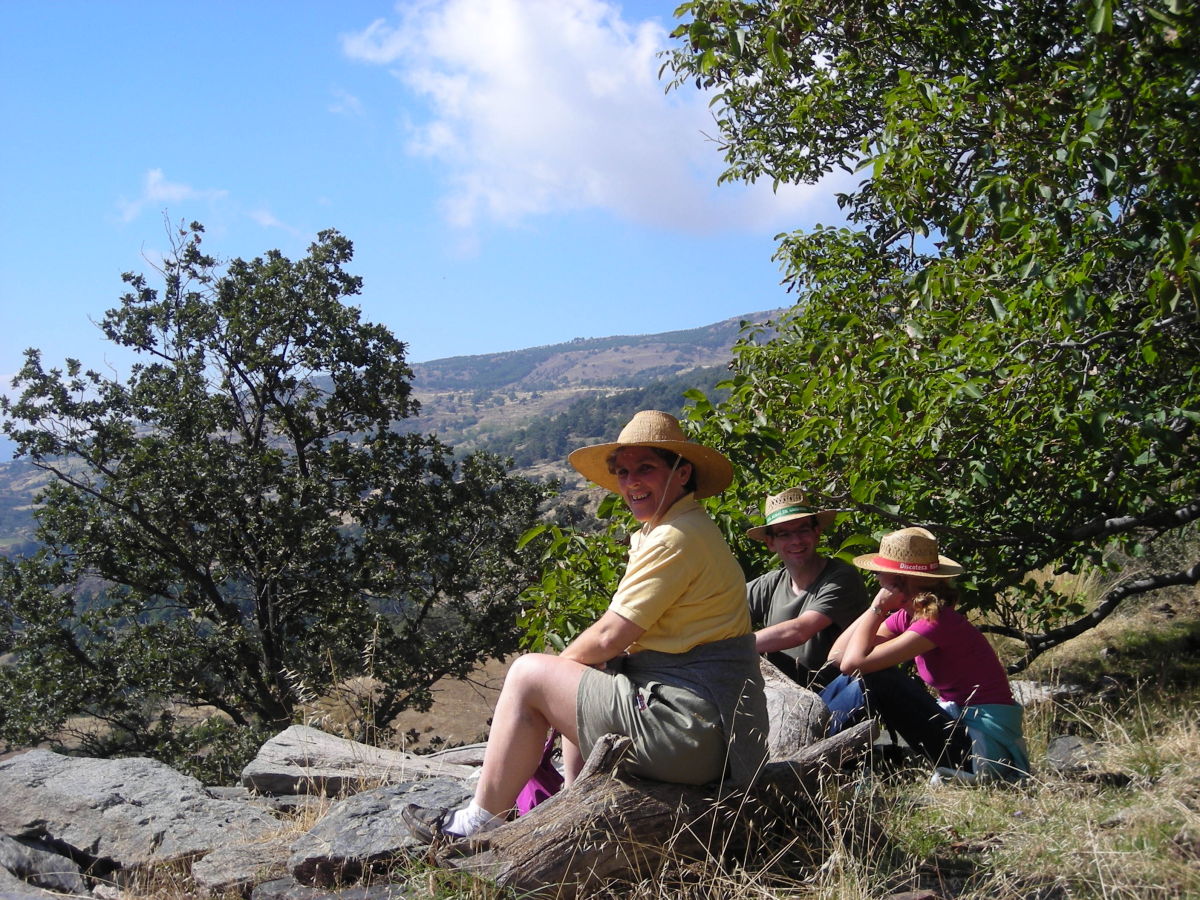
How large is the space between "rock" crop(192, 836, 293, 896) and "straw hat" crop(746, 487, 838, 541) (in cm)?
261

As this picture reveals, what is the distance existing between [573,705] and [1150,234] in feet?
9.98

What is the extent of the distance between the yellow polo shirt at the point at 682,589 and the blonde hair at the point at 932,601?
1.25 metres

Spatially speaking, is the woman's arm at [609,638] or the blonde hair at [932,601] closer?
the woman's arm at [609,638]

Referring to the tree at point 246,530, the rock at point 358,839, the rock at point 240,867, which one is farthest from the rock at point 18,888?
the tree at point 246,530

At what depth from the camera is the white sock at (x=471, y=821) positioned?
3125 millimetres

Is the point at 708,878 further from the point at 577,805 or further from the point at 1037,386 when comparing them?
the point at 1037,386

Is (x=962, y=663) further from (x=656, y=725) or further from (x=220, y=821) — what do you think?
(x=220, y=821)

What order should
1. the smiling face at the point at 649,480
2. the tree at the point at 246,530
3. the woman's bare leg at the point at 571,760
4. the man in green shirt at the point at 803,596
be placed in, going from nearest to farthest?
the woman's bare leg at the point at 571,760
the smiling face at the point at 649,480
the man in green shirt at the point at 803,596
the tree at the point at 246,530

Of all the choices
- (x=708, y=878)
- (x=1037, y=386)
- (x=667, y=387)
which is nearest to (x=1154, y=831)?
(x=708, y=878)

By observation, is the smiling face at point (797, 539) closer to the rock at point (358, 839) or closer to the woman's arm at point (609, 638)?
the woman's arm at point (609, 638)

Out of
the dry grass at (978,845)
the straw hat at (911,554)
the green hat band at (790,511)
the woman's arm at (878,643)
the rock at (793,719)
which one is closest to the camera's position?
the dry grass at (978,845)

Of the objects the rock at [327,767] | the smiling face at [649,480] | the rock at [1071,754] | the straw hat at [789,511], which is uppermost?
the smiling face at [649,480]

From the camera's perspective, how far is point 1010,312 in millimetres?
4504

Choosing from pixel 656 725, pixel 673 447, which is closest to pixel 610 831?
pixel 656 725
